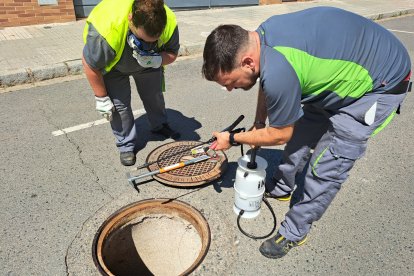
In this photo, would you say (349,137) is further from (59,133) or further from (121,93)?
(59,133)

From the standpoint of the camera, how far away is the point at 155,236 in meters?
2.75

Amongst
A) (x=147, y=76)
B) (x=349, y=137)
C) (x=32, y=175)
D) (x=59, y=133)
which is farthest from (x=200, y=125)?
(x=349, y=137)

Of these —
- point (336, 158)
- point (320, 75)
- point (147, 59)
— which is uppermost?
point (320, 75)

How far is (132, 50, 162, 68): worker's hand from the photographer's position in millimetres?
2617

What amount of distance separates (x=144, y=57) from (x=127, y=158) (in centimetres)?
99

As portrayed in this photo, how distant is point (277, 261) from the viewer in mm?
2273

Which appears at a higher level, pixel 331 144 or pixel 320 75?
pixel 320 75

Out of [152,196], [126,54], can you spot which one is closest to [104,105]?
[126,54]

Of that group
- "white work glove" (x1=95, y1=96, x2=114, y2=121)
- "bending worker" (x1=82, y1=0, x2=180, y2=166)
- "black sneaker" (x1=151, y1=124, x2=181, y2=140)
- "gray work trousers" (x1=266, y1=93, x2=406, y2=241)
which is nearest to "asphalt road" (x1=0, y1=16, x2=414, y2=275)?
"black sneaker" (x1=151, y1=124, x2=181, y2=140)

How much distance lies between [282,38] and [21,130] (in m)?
3.08

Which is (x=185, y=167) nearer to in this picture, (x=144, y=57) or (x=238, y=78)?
(x=144, y=57)

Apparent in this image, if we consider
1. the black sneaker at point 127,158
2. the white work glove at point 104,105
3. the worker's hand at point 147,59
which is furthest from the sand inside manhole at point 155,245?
the worker's hand at point 147,59

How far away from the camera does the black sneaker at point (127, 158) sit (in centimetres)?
313

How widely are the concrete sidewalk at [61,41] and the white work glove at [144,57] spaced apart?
287 centimetres
